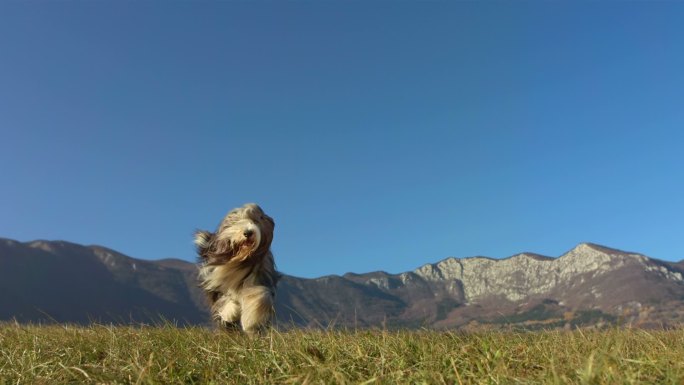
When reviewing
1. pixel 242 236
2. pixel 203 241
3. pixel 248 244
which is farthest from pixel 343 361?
pixel 203 241

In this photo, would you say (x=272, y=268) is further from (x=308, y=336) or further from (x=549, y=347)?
(x=549, y=347)

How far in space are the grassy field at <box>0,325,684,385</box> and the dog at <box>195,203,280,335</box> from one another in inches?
84.7

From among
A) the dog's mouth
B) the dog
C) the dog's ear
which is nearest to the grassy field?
the dog

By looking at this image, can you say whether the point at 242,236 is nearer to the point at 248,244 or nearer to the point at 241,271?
the point at 248,244

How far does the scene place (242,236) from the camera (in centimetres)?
1008

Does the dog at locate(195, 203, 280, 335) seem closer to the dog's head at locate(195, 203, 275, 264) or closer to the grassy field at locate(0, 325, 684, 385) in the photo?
the dog's head at locate(195, 203, 275, 264)

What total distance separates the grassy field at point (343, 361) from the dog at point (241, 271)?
215 cm

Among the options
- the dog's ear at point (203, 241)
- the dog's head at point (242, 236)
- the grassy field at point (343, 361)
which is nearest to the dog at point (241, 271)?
the dog's head at point (242, 236)

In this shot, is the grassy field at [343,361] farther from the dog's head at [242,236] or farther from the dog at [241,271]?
the dog's head at [242,236]

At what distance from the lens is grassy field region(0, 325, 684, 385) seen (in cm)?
430

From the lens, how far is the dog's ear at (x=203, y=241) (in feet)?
36.4

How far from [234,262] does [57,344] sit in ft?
11.4

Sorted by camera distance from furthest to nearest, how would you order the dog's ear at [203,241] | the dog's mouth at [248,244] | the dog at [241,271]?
1. the dog's ear at [203,241]
2. the dog's mouth at [248,244]
3. the dog at [241,271]

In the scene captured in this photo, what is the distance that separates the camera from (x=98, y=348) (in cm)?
673
